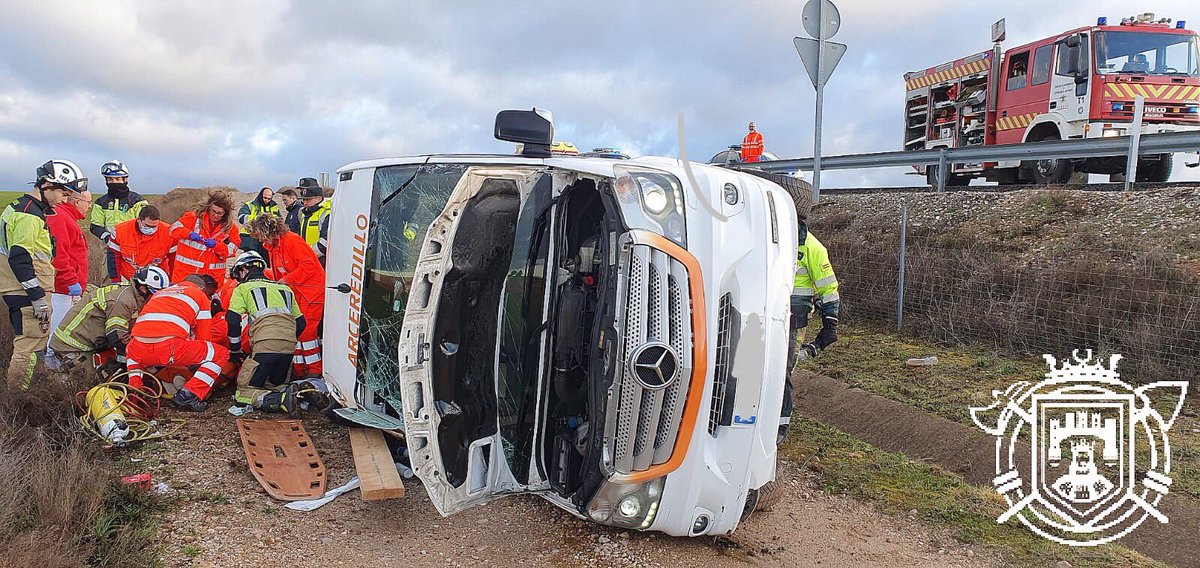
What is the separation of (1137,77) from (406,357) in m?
10.8

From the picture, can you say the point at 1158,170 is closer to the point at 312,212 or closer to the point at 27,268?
the point at 312,212

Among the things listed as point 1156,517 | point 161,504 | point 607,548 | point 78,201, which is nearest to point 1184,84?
point 1156,517

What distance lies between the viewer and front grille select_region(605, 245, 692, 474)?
2980mm

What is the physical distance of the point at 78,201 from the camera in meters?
6.36

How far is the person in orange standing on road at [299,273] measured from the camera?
572cm

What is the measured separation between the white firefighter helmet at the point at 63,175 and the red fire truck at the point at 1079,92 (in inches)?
462

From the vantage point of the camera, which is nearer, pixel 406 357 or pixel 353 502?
pixel 406 357

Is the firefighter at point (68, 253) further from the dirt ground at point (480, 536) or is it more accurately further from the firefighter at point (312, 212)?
the dirt ground at point (480, 536)

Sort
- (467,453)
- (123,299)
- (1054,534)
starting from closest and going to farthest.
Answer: (467,453), (1054,534), (123,299)

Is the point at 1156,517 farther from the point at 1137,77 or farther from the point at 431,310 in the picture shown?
the point at 1137,77

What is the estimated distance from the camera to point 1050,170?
36.3 feet

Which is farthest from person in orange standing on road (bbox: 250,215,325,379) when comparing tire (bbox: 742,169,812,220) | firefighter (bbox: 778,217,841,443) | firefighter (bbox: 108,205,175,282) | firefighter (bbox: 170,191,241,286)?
firefighter (bbox: 778,217,841,443)

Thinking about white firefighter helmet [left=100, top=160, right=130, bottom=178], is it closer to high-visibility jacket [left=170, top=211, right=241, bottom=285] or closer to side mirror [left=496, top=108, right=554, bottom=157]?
high-visibility jacket [left=170, top=211, right=241, bottom=285]

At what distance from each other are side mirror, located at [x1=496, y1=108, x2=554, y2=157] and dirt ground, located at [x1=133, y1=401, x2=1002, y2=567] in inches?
75.5
